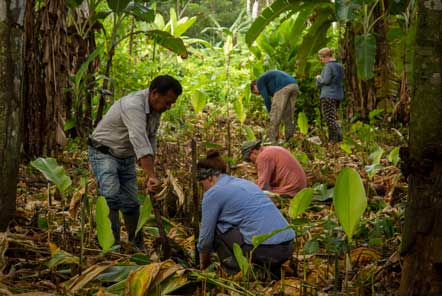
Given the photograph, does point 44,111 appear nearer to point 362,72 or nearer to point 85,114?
point 85,114

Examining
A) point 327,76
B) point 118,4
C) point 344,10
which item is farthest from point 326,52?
point 118,4

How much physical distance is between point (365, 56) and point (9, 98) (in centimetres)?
649

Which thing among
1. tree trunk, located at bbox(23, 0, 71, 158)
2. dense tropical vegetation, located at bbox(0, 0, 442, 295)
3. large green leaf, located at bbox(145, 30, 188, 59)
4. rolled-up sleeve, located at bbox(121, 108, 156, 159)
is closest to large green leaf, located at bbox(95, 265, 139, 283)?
dense tropical vegetation, located at bbox(0, 0, 442, 295)

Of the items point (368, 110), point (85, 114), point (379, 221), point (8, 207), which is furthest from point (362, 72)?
point (8, 207)

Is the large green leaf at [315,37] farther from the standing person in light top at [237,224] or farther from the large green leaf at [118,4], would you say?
the standing person in light top at [237,224]

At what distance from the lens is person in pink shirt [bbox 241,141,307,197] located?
Result: 24.2 ft

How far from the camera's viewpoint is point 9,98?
4.50 m

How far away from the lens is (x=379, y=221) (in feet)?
17.0

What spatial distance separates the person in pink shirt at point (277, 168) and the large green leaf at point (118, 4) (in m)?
2.89

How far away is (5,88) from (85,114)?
5.68m

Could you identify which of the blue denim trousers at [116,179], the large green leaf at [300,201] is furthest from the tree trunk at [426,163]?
the blue denim trousers at [116,179]

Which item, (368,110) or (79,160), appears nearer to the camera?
(79,160)

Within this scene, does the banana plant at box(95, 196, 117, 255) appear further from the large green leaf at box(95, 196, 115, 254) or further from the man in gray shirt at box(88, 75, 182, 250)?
the man in gray shirt at box(88, 75, 182, 250)

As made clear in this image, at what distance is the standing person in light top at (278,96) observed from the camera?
1104cm
